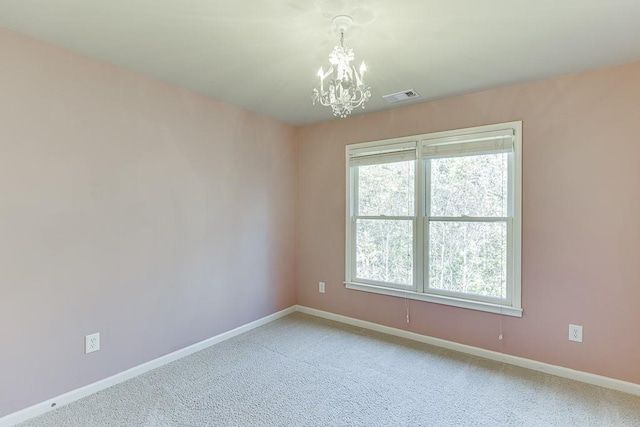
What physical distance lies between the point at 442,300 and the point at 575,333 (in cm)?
100

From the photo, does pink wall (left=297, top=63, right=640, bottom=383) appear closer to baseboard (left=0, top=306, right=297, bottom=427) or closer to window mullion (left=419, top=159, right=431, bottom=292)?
window mullion (left=419, top=159, right=431, bottom=292)

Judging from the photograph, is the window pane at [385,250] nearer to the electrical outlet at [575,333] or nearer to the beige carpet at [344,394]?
the beige carpet at [344,394]

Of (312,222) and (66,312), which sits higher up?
(312,222)

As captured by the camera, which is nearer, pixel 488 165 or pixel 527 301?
pixel 527 301

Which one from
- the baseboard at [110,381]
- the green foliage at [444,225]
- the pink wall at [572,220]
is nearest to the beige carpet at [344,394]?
the baseboard at [110,381]

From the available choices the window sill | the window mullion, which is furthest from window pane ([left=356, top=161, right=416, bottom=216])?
the window sill

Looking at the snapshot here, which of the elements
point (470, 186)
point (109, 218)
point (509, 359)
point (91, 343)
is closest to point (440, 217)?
point (470, 186)

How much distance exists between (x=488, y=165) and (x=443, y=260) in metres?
0.97

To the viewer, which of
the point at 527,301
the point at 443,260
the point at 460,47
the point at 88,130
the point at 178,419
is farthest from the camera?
the point at 443,260

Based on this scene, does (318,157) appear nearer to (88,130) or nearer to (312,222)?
(312,222)

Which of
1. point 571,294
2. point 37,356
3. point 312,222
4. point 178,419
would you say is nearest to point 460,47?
point 571,294

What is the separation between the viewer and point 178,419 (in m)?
1.99

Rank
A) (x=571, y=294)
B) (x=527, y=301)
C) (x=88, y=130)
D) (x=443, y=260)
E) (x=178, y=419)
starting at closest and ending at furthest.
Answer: (x=178, y=419) → (x=88, y=130) → (x=571, y=294) → (x=527, y=301) → (x=443, y=260)

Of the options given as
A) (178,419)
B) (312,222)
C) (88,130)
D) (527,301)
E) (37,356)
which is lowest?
(178,419)
